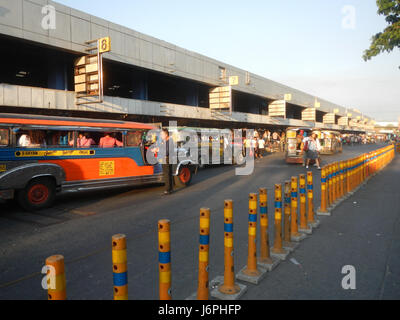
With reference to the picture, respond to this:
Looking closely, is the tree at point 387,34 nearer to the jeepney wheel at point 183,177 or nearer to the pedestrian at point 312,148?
the pedestrian at point 312,148

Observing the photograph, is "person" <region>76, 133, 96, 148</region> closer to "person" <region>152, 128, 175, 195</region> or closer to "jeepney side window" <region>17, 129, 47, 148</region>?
"jeepney side window" <region>17, 129, 47, 148</region>

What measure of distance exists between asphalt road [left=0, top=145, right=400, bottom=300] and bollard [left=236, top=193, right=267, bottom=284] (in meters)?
0.13

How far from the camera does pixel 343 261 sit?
462cm

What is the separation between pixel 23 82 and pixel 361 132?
93091mm

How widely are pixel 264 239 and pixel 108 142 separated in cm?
676

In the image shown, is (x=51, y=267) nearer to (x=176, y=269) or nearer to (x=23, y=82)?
(x=176, y=269)

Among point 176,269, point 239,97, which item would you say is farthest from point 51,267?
point 239,97

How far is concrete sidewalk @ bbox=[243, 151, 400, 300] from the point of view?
3717 millimetres

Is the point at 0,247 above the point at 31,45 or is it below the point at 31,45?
below

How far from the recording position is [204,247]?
10.9 ft

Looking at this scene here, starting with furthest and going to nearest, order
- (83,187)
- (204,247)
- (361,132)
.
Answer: (361,132)
(83,187)
(204,247)

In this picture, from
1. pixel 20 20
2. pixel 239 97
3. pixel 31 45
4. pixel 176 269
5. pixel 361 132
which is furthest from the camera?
pixel 361 132

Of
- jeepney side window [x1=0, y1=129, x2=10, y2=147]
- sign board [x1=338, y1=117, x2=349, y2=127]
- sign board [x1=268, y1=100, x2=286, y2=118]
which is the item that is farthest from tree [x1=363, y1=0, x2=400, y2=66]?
sign board [x1=338, y1=117, x2=349, y2=127]
